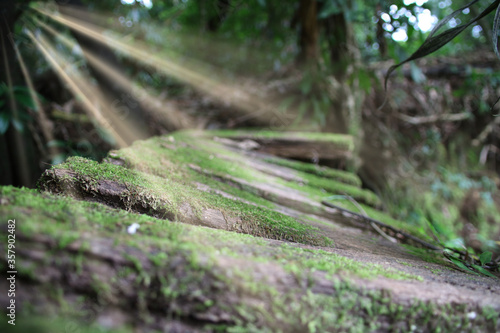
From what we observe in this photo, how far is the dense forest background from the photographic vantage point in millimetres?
3311

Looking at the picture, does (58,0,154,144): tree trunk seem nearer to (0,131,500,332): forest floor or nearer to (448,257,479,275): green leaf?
→ (0,131,500,332): forest floor

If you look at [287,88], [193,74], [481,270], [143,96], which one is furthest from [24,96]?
[481,270]

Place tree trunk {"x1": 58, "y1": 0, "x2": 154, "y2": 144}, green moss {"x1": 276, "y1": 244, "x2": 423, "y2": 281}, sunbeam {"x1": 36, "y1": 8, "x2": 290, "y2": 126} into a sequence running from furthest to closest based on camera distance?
1. sunbeam {"x1": 36, "y1": 8, "x2": 290, "y2": 126}
2. tree trunk {"x1": 58, "y1": 0, "x2": 154, "y2": 144}
3. green moss {"x1": 276, "y1": 244, "x2": 423, "y2": 281}

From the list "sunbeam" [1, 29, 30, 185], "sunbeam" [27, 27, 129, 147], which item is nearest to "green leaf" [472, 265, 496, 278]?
"sunbeam" [1, 29, 30, 185]

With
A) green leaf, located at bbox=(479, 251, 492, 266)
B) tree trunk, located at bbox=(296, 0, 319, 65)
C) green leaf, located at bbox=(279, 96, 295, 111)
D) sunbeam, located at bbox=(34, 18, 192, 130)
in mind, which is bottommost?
green leaf, located at bbox=(479, 251, 492, 266)

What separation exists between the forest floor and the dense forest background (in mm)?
2220

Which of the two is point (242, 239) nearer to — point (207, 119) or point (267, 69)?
point (207, 119)

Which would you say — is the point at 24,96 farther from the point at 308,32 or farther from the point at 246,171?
the point at 308,32

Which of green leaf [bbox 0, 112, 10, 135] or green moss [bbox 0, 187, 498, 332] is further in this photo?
green leaf [bbox 0, 112, 10, 135]

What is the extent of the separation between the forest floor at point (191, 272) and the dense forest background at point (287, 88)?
2220 millimetres

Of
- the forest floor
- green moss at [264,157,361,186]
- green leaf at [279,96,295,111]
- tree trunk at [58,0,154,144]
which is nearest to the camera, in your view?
the forest floor

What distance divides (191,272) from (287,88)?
3571 millimetres

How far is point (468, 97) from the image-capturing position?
14.2ft

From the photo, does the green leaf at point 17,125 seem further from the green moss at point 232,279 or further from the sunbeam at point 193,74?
the green moss at point 232,279
